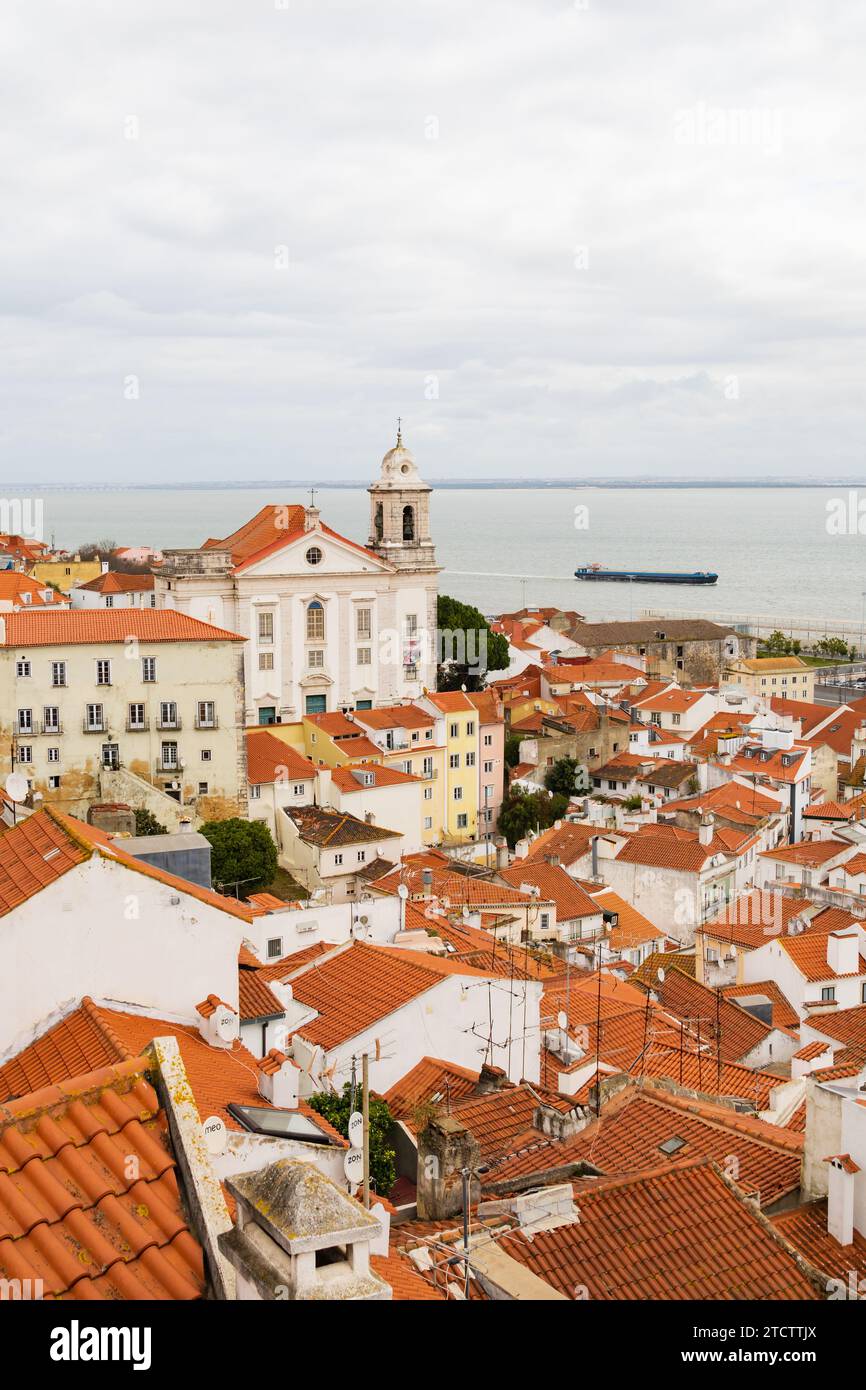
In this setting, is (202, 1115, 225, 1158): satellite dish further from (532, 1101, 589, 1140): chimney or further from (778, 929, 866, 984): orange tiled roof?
(778, 929, 866, 984): orange tiled roof

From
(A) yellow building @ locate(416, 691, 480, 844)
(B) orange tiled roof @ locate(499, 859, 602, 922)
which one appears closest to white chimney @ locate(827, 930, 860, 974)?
(B) orange tiled roof @ locate(499, 859, 602, 922)

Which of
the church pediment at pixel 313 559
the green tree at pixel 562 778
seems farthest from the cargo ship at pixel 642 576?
the green tree at pixel 562 778

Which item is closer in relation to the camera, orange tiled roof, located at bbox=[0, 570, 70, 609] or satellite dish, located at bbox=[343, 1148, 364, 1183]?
satellite dish, located at bbox=[343, 1148, 364, 1183]

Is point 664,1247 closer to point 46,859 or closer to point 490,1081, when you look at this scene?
point 490,1081

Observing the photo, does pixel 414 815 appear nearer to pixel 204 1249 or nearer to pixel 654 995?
pixel 654 995

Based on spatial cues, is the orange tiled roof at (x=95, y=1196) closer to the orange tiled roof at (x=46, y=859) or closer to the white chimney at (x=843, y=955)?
the orange tiled roof at (x=46, y=859)

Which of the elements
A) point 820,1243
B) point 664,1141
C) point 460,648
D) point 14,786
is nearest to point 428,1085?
point 664,1141

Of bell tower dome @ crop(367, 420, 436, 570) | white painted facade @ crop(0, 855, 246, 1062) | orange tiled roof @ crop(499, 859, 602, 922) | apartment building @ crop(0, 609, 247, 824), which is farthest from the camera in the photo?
bell tower dome @ crop(367, 420, 436, 570)

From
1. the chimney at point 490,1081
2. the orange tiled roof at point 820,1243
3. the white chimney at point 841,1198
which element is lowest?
the chimney at point 490,1081
